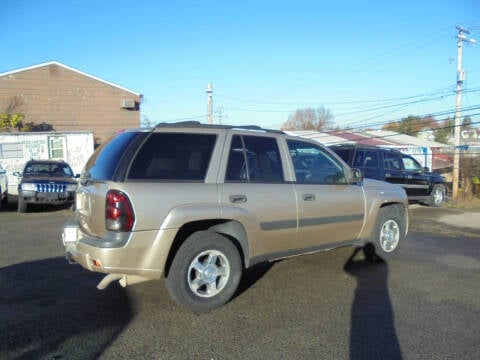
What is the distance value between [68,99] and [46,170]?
12.6 meters

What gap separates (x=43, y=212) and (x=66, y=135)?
26.8 ft

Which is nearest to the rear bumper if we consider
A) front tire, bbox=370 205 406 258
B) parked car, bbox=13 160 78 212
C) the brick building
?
front tire, bbox=370 205 406 258

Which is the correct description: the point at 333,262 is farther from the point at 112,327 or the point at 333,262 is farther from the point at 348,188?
the point at 112,327

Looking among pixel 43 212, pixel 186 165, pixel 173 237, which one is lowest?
pixel 43 212

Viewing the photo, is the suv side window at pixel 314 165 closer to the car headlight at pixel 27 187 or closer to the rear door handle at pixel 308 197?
the rear door handle at pixel 308 197

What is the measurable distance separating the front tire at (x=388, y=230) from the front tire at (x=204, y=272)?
2.52 meters

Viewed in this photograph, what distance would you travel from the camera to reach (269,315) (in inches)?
160

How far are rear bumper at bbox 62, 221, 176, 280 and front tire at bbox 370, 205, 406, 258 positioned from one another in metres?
3.28

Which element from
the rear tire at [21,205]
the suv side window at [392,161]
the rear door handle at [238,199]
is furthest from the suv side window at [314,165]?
the rear tire at [21,205]

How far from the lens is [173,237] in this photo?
152 inches

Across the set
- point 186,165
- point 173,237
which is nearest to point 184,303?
point 173,237

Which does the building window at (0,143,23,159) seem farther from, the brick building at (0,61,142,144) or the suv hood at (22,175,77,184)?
the suv hood at (22,175,77,184)

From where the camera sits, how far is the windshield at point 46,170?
41.6ft

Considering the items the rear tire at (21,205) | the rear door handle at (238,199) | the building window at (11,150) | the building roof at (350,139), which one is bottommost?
the rear tire at (21,205)
